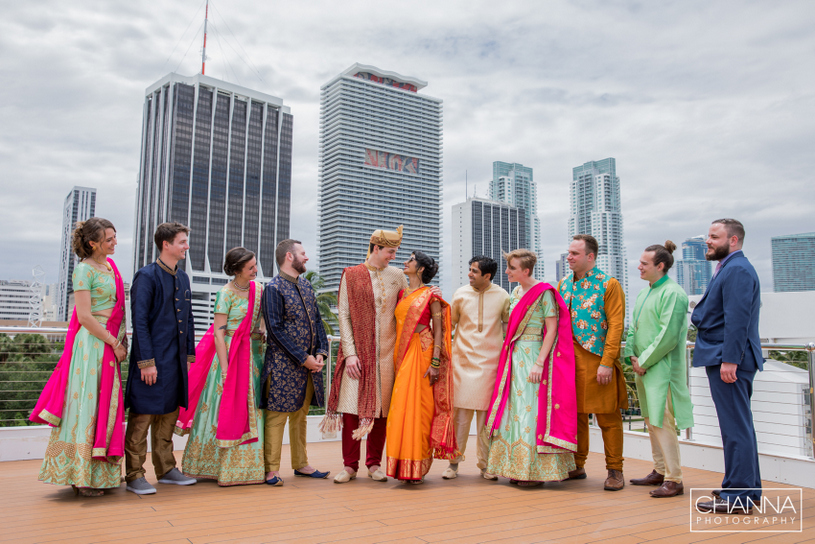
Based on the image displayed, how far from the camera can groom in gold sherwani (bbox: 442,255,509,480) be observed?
3.83 meters

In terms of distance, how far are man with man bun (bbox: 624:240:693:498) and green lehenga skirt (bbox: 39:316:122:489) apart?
10.5ft

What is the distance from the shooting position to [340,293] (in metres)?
3.81

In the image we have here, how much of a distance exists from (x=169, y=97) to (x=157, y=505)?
10641 centimetres

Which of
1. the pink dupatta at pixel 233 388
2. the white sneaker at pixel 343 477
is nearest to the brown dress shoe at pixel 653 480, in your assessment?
the white sneaker at pixel 343 477

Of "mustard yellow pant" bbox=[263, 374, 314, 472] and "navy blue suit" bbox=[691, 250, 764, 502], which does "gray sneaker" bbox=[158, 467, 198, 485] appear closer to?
"mustard yellow pant" bbox=[263, 374, 314, 472]

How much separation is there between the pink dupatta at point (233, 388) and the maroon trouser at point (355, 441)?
0.58 metres

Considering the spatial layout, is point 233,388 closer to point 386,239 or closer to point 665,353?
point 386,239

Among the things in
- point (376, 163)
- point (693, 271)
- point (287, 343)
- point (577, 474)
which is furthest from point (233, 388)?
point (376, 163)

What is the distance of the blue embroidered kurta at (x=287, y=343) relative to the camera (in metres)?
3.59

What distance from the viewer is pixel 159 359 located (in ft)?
11.1

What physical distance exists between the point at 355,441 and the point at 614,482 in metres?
1.67

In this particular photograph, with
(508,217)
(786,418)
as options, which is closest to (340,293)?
(786,418)

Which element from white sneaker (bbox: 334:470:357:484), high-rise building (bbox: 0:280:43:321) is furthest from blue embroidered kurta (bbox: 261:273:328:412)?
high-rise building (bbox: 0:280:43:321)

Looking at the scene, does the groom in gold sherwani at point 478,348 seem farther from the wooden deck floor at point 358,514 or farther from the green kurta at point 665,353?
the green kurta at point 665,353
